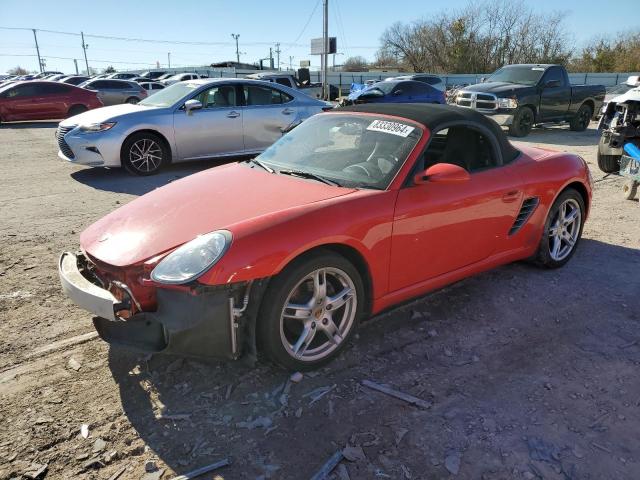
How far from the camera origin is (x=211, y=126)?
8406mm

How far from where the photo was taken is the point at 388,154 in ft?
10.8

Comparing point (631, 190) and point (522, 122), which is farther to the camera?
point (522, 122)

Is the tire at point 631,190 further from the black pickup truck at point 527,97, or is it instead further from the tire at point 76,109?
the tire at point 76,109

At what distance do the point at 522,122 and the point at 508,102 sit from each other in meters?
0.75

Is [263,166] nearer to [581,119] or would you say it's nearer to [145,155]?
[145,155]

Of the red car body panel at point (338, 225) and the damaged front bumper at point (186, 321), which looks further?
the red car body panel at point (338, 225)

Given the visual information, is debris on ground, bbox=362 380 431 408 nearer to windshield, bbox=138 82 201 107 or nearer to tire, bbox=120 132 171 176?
tire, bbox=120 132 171 176

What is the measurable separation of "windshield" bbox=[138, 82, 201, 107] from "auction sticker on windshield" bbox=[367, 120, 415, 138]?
18.4 ft

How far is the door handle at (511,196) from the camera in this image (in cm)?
370

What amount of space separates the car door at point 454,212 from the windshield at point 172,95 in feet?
19.0

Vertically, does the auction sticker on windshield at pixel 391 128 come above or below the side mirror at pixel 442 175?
above

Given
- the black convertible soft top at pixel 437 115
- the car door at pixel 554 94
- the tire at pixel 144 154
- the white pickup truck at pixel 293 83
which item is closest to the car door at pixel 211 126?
the tire at pixel 144 154

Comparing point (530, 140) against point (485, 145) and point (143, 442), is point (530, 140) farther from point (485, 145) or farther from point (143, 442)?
point (143, 442)

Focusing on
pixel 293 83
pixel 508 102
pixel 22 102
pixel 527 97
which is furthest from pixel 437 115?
pixel 22 102
